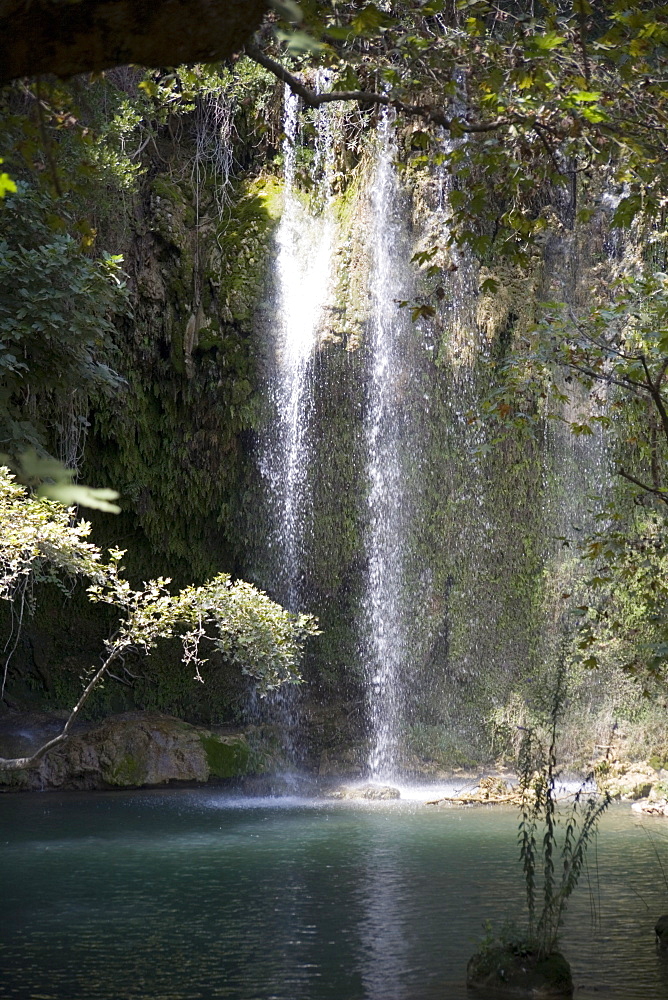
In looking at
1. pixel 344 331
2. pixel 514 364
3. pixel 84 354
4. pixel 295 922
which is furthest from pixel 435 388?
pixel 295 922

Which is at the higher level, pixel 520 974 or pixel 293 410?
pixel 293 410

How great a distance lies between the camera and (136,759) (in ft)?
45.2

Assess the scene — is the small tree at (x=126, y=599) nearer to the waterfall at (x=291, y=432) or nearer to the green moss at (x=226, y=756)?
the green moss at (x=226, y=756)

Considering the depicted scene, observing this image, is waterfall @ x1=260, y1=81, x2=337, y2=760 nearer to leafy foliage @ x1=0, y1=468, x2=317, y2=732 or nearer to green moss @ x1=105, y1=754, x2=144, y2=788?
green moss @ x1=105, y1=754, x2=144, y2=788

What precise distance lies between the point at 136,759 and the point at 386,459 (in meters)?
5.43

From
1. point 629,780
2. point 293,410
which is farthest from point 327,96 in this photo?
point 293,410

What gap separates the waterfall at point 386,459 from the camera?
15.2 meters

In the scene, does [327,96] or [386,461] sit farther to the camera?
[386,461]

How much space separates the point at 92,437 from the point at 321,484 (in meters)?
3.30

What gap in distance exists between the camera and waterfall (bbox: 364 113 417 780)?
50.0 feet

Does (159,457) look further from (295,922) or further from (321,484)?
(295,922)

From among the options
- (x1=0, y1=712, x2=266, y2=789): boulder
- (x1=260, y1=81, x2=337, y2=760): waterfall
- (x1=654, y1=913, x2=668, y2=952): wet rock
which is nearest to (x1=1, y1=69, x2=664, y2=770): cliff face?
(x1=260, y1=81, x2=337, y2=760): waterfall

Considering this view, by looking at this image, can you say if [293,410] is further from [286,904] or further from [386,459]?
[286,904]

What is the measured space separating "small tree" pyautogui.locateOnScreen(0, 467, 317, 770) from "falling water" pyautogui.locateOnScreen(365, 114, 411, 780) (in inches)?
128
